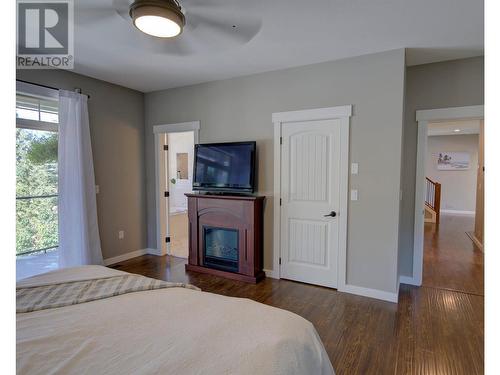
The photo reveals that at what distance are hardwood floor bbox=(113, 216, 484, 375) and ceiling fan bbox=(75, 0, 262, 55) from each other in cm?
263

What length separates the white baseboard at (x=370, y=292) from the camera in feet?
9.66

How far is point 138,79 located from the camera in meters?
3.89

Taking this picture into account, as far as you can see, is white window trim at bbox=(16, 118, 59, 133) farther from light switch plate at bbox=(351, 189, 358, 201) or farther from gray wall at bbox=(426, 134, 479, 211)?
gray wall at bbox=(426, 134, 479, 211)

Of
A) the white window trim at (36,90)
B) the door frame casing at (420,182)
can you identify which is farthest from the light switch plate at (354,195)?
the white window trim at (36,90)

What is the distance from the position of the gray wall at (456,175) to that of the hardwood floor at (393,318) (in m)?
6.08

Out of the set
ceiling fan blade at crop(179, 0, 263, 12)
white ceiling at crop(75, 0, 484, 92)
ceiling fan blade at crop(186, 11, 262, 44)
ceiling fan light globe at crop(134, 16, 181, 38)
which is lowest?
ceiling fan light globe at crop(134, 16, 181, 38)

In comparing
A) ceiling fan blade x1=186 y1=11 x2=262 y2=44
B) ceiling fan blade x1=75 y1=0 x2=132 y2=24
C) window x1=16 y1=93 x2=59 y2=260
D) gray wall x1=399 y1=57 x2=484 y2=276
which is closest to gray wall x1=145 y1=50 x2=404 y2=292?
gray wall x1=399 y1=57 x2=484 y2=276

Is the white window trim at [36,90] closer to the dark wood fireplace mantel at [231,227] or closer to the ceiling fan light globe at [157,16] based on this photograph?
the dark wood fireplace mantel at [231,227]

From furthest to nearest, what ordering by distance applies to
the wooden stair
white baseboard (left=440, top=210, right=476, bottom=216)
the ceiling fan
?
white baseboard (left=440, top=210, right=476, bottom=216) → the wooden stair → the ceiling fan

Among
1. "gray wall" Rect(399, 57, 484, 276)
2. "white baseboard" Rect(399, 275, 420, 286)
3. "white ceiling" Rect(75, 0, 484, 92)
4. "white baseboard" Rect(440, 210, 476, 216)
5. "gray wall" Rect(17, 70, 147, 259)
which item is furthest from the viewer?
"white baseboard" Rect(440, 210, 476, 216)

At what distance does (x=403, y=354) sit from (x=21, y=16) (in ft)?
13.4

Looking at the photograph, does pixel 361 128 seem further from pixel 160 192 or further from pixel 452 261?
pixel 160 192

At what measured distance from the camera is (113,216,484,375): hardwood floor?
203 centimetres
